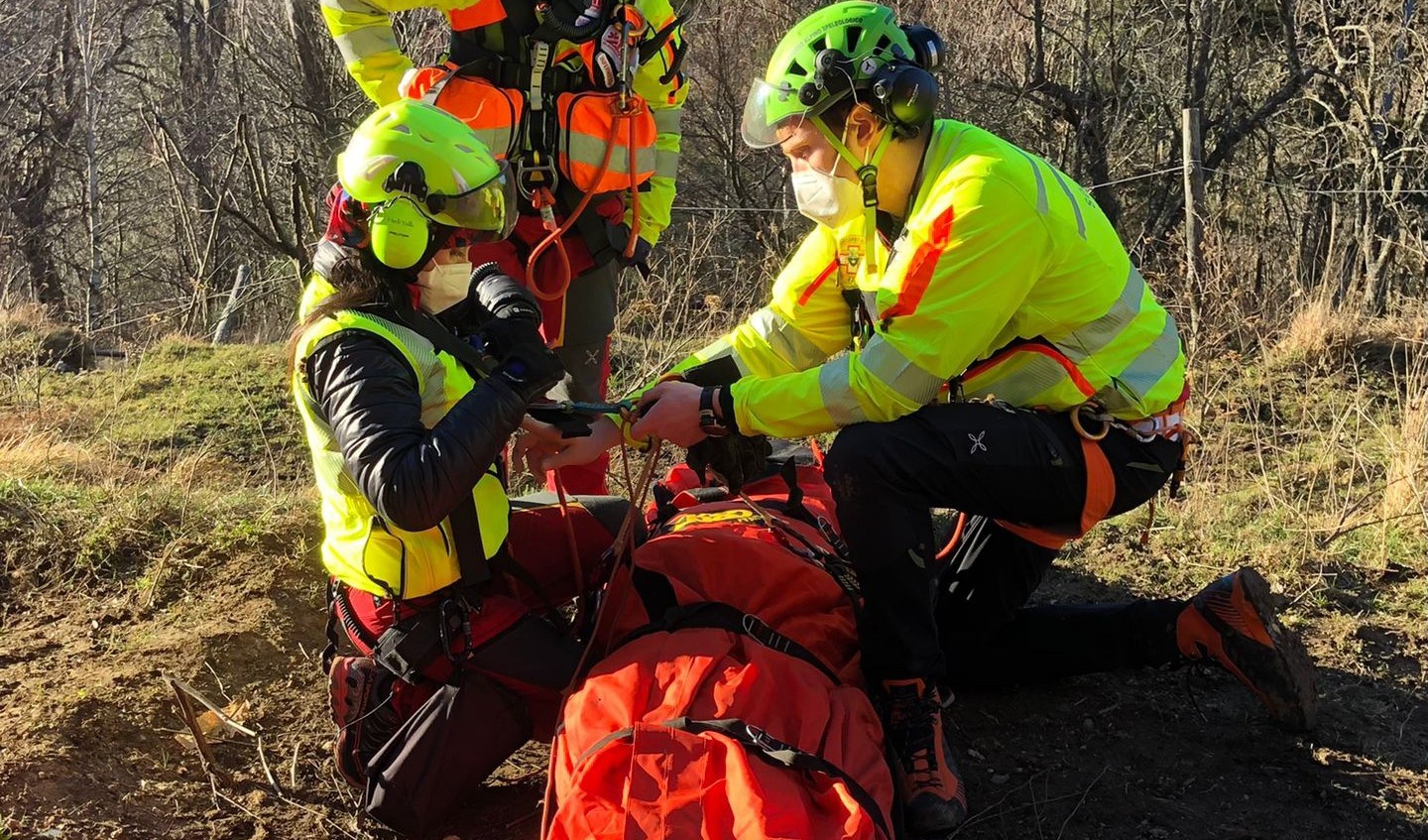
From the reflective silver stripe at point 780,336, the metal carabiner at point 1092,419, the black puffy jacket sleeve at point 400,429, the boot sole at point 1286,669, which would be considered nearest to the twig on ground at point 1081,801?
the boot sole at point 1286,669

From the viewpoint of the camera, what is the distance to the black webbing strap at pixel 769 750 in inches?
88.6

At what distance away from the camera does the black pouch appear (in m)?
2.71

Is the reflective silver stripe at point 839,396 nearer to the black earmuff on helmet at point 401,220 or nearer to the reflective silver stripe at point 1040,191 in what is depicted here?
the reflective silver stripe at point 1040,191

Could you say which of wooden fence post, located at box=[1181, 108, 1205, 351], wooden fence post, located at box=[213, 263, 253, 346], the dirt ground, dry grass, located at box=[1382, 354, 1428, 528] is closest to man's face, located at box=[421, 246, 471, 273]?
the dirt ground

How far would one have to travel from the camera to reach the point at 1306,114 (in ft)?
37.0

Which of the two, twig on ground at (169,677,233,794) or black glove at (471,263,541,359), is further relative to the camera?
twig on ground at (169,677,233,794)

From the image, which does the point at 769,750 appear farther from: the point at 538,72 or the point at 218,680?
the point at 538,72

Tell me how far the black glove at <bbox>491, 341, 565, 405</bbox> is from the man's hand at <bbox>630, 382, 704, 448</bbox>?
44cm

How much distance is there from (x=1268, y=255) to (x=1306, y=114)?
1603 millimetres

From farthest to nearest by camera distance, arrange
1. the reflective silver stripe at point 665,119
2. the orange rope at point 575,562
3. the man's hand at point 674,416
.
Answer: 1. the reflective silver stripe at point 665,119
2. the orange rope at point 575,562
3. the man's hand at point 674,416

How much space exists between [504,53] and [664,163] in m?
0.71

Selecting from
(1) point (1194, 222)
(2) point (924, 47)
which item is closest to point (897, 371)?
(2) point (924, 47)

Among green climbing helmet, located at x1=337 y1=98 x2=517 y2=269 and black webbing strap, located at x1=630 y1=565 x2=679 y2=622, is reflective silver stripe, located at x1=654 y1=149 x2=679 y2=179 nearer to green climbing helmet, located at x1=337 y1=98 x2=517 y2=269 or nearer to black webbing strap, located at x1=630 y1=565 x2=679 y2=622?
green climbing helmet, located at x1=337 y1=98 x2=517 y2=269

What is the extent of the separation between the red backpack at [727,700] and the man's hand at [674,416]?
0.88 feet
